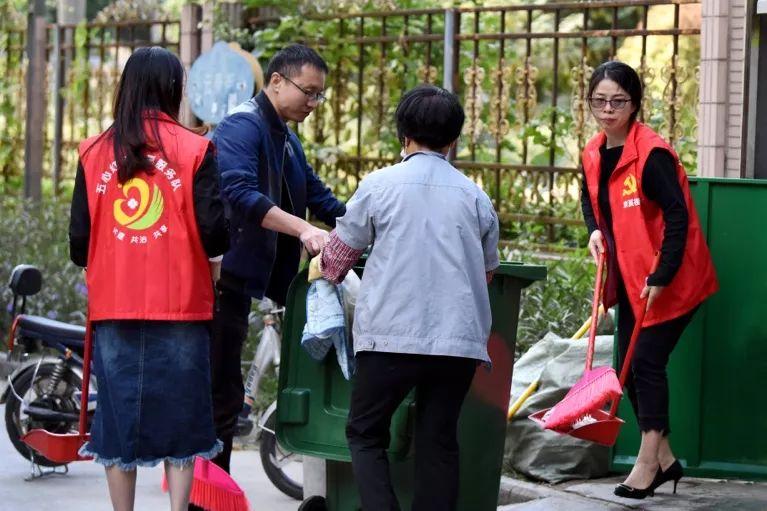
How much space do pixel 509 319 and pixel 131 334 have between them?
1293 mm

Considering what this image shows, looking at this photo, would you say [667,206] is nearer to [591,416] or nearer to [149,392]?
[591,416]

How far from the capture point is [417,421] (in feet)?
14.8

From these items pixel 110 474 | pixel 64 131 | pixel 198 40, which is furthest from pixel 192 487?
pixel 64 131

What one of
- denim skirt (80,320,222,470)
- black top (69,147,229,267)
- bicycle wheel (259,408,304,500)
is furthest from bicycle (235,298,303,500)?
black top (69,147,229,267)

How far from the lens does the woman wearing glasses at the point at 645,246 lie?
17.4 ft

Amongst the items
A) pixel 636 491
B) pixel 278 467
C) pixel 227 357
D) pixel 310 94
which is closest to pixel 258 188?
pixel 310 94

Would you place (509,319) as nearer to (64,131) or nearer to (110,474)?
(110,474)

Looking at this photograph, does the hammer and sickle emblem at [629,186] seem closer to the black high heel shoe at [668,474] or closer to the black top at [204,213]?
the black high heel shoe at [668,474]

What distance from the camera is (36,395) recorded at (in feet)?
22.1

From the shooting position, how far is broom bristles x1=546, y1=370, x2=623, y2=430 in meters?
5.06

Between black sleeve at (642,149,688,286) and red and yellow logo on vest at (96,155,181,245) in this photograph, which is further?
black sleeve at (642,149,688,286)

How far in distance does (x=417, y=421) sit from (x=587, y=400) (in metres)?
0.89

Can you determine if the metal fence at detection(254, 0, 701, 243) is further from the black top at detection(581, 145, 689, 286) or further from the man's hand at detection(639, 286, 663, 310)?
the man's hand at detection(639, 286, 663, 310)

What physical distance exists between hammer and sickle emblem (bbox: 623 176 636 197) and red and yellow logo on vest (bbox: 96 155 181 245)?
1814mm
